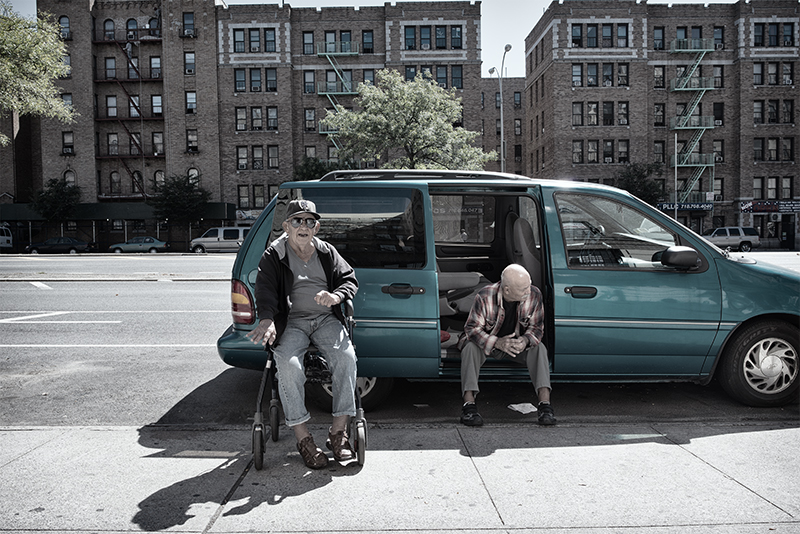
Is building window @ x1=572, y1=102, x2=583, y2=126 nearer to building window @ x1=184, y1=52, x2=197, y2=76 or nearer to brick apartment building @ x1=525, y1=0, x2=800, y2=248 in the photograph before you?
brick apartment building @ x1=525, y1=0, x2=800, y2=248

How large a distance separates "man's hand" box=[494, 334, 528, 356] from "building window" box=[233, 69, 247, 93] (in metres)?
45.6

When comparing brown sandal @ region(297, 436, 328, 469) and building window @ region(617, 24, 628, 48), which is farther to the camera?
building window @ region(617, 24, 628, 48)

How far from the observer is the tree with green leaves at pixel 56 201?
144 feet

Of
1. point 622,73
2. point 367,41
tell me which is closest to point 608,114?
point 622,73

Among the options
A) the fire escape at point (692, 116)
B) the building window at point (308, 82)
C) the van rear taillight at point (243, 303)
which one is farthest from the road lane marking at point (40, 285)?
the fire escape at point (692, 116)

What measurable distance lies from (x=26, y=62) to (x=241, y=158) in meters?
22.0

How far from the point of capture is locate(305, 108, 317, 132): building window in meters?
46.8

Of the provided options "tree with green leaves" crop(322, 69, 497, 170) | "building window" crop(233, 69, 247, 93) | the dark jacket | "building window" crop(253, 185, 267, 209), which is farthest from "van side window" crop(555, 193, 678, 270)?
"building window" crop(233, 69, 247, 93)

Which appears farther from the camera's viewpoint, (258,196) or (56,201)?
(258,196)

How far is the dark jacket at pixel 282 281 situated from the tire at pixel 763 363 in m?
3.23

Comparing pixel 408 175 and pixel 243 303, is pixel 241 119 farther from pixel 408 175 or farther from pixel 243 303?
pixel 243 303

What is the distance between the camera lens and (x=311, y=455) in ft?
12.4

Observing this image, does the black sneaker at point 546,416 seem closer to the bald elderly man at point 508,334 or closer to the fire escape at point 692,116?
the bald elderly man at point 508,334

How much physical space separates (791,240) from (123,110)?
176ft
